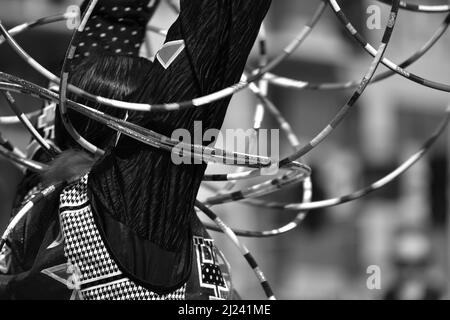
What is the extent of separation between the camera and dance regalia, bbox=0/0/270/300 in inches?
61.3

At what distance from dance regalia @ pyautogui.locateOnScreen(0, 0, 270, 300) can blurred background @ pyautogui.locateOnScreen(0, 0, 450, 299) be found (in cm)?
283

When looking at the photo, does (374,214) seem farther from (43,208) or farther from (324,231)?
(43,208)

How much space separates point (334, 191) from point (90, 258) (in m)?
6.28

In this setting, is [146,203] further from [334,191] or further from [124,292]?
[334,191]

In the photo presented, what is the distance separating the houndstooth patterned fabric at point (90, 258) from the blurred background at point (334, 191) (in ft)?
9.42

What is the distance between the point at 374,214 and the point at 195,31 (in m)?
6.99

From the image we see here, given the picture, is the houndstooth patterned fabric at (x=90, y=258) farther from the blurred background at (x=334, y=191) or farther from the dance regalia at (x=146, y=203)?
the blurred background at (x=334, y=191)

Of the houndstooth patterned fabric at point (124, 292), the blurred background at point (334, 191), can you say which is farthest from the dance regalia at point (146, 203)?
the blurred background at point (334, 191)

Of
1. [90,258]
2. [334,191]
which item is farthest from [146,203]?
[334,191]

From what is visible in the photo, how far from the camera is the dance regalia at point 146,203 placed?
1557 mm

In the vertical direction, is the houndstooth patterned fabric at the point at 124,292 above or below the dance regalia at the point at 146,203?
below

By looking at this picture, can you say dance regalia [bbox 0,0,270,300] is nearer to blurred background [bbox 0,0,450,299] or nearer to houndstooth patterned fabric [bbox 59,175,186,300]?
houndstooth patterned fabric [bbox 59,175,186,300]

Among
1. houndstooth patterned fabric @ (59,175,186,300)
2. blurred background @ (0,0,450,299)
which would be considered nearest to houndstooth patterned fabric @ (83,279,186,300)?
houndstooth patterned fabric @ (59,175,186,300)
